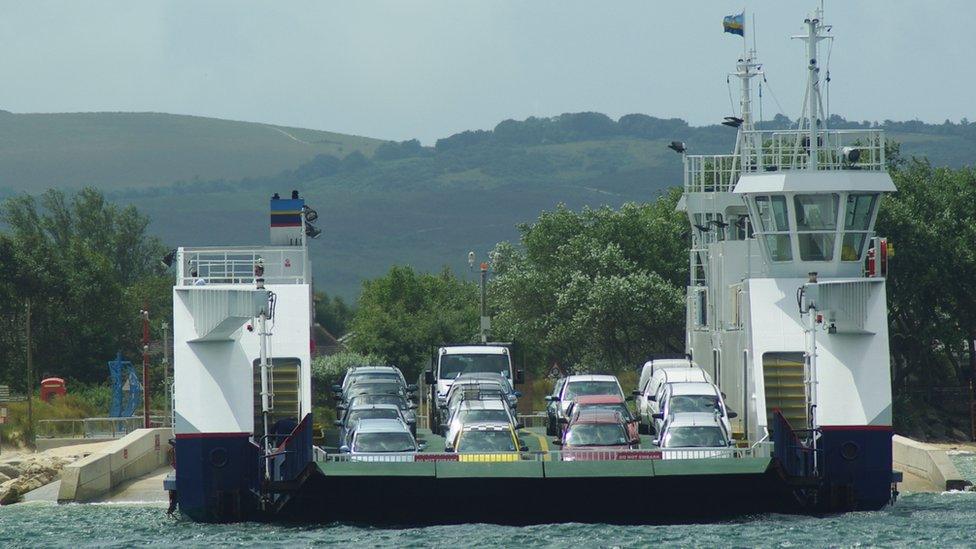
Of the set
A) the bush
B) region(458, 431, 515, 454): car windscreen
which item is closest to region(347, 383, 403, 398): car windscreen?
region(458, 431, 515, 454): car windscreen

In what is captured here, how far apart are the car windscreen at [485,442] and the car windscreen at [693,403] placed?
3.79 meters

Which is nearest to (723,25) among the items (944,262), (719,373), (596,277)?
(719,373)

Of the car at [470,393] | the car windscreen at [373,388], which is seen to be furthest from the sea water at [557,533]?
the car windscreen at [373,388]

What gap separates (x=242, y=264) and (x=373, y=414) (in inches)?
175

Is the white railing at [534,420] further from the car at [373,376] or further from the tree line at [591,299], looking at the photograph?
the tree line at [591,299]

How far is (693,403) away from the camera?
107 feet

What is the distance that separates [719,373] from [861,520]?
34.4ft

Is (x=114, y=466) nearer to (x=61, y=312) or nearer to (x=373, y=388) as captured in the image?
(x=373, y=388)

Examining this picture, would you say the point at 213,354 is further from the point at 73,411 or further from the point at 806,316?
the point at 73,411

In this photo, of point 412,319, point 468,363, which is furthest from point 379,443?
point 412,319

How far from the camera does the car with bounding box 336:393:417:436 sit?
1385 inches

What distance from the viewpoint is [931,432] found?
5647 centimetres

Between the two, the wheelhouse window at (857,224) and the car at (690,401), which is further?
the wheelhouse window at (857,224)

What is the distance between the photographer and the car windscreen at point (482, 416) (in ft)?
106
